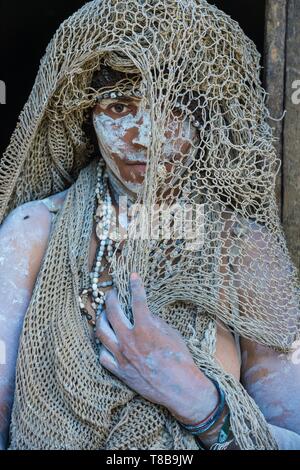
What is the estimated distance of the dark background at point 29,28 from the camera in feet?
12.8

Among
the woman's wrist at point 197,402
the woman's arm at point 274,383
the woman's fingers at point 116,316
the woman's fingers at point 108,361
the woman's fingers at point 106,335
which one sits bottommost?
the woman's arm at point 274,383

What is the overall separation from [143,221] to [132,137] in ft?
0.73

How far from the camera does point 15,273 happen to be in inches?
105

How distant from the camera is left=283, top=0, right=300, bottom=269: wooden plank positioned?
120 inches

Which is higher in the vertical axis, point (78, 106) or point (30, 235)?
point (78, 106)

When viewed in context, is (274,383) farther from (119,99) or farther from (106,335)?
(119,99)

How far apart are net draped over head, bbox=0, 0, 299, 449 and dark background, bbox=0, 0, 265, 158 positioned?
3.89 feet

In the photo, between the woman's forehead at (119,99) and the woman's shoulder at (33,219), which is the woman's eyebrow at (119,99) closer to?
the woman's forehead at (119,99)

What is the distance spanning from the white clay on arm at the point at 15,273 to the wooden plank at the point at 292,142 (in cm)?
75

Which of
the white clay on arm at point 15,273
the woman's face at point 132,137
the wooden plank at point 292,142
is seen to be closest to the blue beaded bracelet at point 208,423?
the white clay on arm at point 15,273

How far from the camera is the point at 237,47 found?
268 cm

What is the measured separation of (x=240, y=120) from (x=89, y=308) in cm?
63
